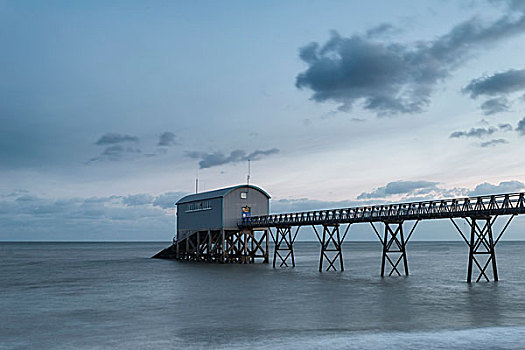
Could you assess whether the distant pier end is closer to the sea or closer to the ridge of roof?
the ridge of roof

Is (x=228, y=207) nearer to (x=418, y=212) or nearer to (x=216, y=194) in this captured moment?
(x=216, y=194)

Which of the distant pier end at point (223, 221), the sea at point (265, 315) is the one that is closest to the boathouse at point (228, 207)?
the distant pier end at point (223, 221)

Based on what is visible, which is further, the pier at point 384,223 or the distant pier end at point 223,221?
the distant pier end at point 223,221

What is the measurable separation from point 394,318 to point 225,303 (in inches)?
346

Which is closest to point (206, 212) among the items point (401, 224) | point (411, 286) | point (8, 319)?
point (401, 224)

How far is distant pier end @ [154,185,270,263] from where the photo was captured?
56.3 meters

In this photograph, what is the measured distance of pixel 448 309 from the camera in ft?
77.7

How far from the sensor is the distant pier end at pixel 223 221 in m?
56.3

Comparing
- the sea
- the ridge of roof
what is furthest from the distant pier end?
the sea

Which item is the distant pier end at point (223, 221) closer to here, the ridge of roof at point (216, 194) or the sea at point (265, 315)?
the ridge of roof at point (216, 194)

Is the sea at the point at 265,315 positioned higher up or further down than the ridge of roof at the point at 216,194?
further down

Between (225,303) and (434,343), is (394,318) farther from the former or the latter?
(225,303)

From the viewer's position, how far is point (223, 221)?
5597 centimetres

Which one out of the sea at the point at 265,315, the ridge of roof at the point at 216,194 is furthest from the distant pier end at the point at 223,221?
the sea at the point at 265,315
